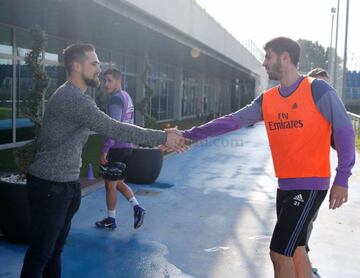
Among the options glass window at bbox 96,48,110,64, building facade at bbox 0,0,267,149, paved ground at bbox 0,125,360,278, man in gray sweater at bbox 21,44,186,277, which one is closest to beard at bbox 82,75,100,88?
man in gray sweater at bbox 21,44,186,277

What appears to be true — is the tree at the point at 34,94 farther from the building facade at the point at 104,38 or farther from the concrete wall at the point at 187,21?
the concrete wall at the point at 187,21

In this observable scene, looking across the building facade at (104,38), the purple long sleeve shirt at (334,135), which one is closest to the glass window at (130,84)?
the building facade at (104,38)

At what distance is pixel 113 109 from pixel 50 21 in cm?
764

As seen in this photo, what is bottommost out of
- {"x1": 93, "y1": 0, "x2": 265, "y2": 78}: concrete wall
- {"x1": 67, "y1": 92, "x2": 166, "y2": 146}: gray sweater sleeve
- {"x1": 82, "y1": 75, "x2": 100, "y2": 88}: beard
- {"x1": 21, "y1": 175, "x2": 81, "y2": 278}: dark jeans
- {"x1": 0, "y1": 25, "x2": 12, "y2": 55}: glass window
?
{"x1": 21, "y1": 175, "x2": 81, "y2": 278}: dark jeans

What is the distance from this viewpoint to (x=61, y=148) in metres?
3.15

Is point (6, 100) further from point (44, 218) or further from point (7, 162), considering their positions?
point (44, 218)

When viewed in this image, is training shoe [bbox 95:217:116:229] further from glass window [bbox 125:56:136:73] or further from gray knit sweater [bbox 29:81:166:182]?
glass window [bbox 125:56:136:73]

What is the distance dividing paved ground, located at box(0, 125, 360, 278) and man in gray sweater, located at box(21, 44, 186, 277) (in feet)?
4.56

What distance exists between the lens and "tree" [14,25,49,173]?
17.2 feet

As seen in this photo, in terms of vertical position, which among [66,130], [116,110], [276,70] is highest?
[276,70]

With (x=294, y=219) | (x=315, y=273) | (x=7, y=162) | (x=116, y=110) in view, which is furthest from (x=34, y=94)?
(x=7, y=162)

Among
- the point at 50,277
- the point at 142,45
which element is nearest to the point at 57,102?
the point at 50,277

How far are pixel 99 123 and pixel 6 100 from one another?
10341mm

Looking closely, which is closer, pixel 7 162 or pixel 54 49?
pixel 7 162
